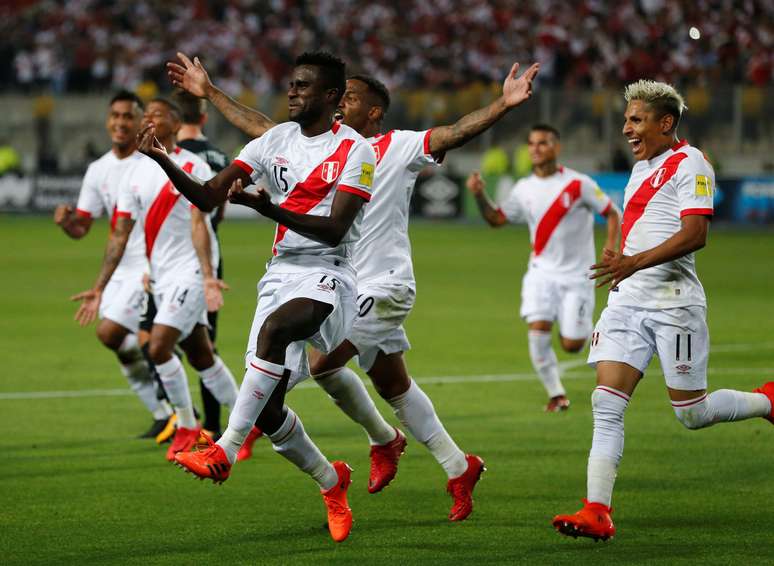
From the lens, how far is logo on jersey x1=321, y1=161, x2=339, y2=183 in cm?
638

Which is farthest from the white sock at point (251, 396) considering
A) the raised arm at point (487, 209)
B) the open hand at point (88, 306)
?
the raised arm at point (487, 209)

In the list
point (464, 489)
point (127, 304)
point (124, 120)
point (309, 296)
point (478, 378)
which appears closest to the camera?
point (309, 296)

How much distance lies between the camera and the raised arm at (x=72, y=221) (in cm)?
993

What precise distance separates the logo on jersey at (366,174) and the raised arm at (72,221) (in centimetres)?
412

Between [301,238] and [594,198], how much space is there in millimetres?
5624

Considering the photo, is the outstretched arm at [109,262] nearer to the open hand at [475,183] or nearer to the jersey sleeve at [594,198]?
the open hand at [475,183]

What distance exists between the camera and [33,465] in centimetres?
854

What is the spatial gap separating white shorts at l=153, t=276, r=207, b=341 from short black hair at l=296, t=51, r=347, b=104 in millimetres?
2966

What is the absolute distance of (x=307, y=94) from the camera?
21.0 feet

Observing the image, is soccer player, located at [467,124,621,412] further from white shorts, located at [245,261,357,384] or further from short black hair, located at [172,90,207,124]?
white shorts, located at [245,261,357,384]

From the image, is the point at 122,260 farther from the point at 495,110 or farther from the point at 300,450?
the point at 495,110

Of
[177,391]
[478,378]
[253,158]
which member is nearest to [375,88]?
[253,158]

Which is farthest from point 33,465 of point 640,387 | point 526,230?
point 526,230

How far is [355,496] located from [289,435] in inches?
52.3
